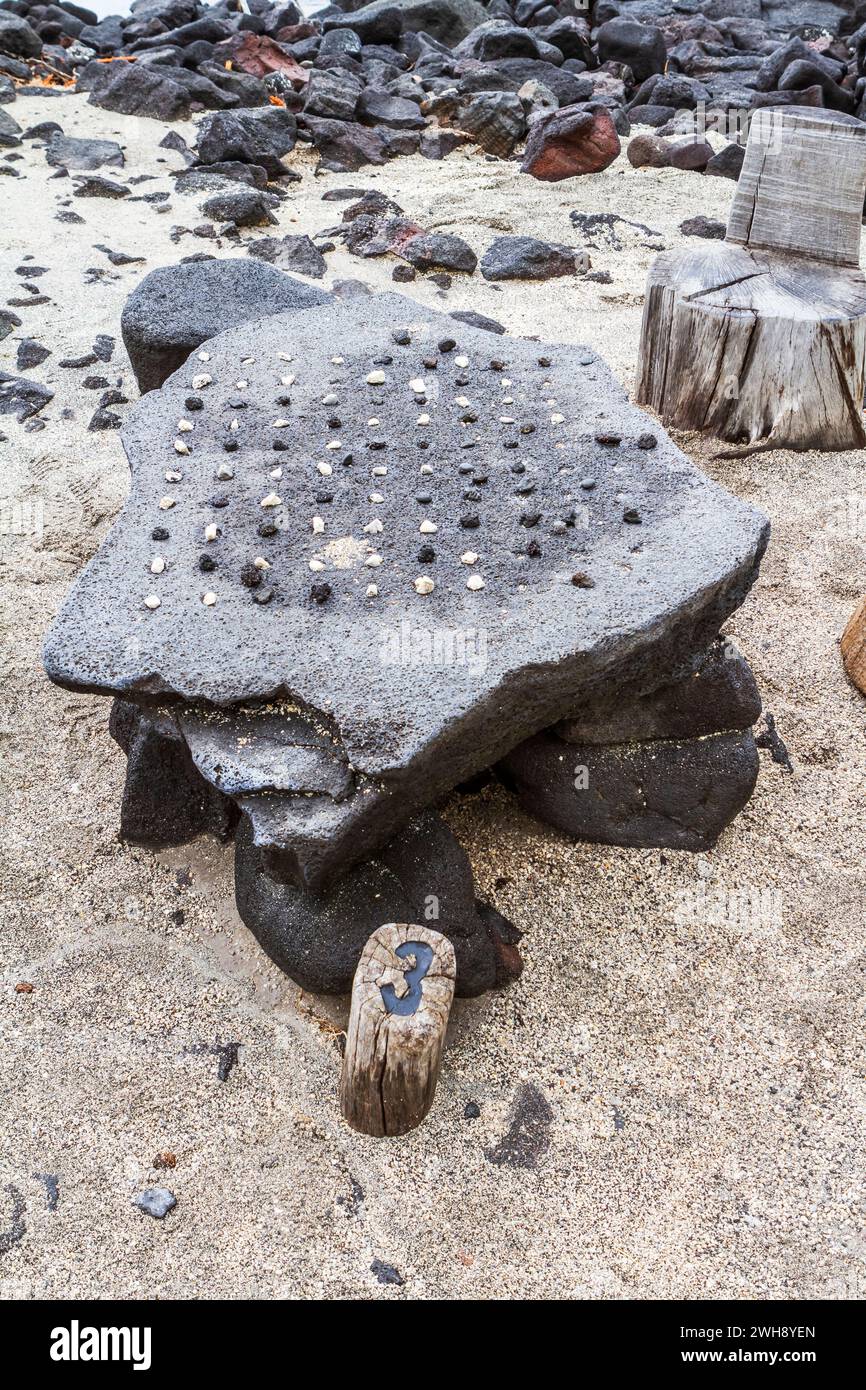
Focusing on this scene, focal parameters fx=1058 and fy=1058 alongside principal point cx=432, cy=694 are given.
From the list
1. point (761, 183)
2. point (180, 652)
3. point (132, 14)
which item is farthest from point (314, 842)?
point (132, 14)

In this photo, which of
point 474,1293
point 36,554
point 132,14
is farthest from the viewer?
point 132,14

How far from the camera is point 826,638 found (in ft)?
10.5

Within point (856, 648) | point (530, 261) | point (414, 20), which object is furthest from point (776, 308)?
point (414, 20)

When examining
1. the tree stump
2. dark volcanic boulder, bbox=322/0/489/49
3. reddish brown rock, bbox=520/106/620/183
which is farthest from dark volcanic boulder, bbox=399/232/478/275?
dark volcanic boulder, bbox=322/0/489/49

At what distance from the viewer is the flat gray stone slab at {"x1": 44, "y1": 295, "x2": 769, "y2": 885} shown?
7.09 ft

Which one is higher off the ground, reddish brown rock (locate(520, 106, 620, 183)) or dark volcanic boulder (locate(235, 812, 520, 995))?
reddish brown rock (locate(520, 106, 620, 183))

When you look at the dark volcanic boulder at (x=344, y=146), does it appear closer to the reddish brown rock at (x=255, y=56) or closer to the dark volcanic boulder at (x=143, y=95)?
the dark volcanic boulder at (x=143, y=95)

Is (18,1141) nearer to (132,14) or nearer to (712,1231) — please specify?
(712,1231)

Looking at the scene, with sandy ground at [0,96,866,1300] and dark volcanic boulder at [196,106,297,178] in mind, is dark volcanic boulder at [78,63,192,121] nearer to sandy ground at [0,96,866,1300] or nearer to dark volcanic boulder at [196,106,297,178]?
dark volcanic boulder at [196,106,297,178]

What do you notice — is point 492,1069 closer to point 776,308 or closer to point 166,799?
point 166,799

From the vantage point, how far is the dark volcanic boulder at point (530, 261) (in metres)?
5.32

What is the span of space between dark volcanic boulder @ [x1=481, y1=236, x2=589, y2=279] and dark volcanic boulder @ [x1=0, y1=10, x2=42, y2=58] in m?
5.79

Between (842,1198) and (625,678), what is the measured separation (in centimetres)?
111

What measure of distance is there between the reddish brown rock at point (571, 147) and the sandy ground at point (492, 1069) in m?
4.68
